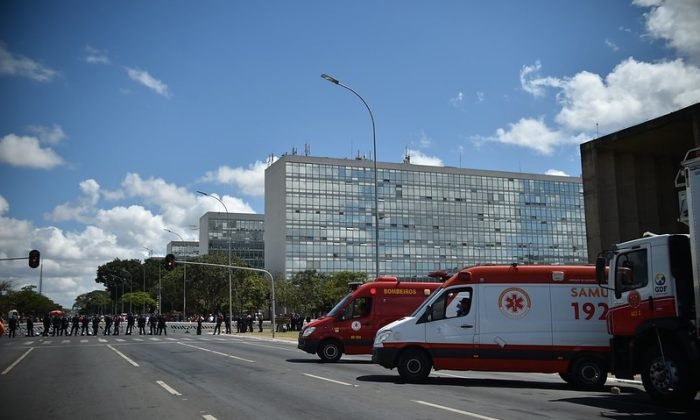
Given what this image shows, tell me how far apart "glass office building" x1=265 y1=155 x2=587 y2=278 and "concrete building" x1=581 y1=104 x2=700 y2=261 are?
76.1m

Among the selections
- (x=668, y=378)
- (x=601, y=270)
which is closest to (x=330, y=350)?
(x=601, y=270)

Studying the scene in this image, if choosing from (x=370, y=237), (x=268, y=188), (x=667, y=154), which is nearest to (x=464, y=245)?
(x=370, y=237)

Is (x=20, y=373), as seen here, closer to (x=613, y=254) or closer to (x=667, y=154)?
(x=613, y=254)

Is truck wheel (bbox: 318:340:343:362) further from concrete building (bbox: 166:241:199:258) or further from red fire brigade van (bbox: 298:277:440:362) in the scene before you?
concrete building (bbox: 166:241:199:258)

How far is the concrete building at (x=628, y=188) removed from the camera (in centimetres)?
2384

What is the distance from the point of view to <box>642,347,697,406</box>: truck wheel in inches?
411

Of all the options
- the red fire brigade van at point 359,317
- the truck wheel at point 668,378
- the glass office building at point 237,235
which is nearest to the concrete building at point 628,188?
the red fire brigade van at point 359,317

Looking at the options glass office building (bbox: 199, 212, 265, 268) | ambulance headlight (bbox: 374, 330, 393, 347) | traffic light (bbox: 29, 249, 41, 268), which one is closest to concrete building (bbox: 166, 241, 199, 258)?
glass office building (bbox: 199, 212, 265, 268)

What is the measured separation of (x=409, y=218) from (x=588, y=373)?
304 ft

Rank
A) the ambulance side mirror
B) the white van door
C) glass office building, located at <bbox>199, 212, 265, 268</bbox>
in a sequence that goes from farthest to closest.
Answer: glass office building, located at <bbox>199, 212, 265, 268</bbox> → the white van door → the ambulance side mirror

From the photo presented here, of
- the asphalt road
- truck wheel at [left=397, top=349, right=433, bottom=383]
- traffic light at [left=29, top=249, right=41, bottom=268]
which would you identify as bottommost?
the asphalt road

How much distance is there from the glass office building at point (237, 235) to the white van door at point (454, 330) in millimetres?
125059

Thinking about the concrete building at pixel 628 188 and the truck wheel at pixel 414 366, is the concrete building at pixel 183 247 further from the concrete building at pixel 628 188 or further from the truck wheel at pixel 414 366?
the truck wheel at pixel 414 366

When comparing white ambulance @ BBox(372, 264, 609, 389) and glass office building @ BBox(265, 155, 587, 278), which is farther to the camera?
glass office building @ BBox(265, 155, 587, 278)
